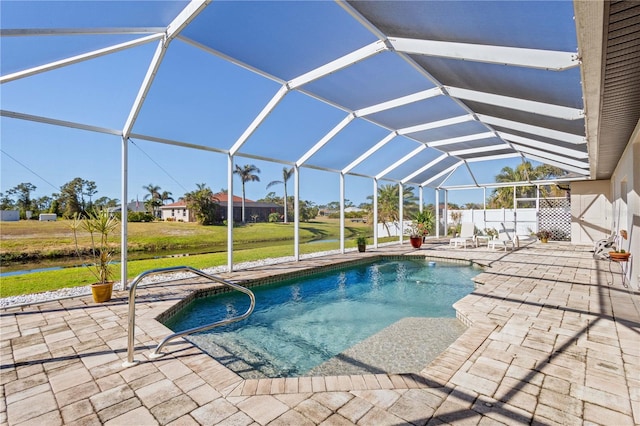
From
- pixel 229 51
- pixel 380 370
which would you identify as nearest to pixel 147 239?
pixel 229 51

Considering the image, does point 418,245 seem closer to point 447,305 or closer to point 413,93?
point 447,305

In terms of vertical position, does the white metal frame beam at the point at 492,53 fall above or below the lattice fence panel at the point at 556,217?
above

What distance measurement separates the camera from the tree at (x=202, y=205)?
29656 millimetres

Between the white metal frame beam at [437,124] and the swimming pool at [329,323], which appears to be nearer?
the swimming pool at [329,323]

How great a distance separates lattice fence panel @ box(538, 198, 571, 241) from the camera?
17688 mm

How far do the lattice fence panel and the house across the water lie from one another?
2306 cm

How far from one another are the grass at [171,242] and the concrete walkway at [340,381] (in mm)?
3828

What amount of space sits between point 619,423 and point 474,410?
1.15 metres

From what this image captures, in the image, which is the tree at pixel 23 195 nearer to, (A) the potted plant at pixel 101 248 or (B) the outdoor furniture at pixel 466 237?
(A) the potted plant at pixel 101 248

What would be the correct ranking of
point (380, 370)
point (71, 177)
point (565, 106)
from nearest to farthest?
point (380, 370) → point (565, 106) → point (71, 177)

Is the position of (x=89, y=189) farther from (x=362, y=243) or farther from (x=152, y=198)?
(x=152, y=198)

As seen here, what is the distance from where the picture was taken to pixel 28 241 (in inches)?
590

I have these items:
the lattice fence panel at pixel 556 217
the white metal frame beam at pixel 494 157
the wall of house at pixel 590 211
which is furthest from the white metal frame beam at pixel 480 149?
the lattice fence panel at pixel 556 217

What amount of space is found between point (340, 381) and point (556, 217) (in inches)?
795
